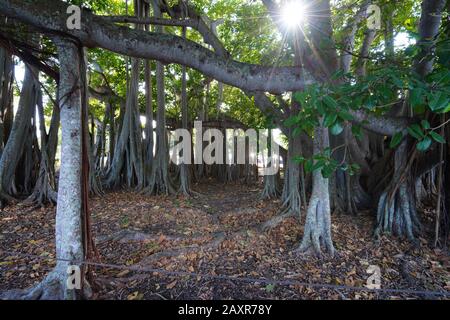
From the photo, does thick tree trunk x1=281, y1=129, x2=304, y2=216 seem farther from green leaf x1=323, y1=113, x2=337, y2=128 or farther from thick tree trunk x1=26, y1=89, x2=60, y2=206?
thick tree trunk x1=26, y1=89, x2=60, y2=206

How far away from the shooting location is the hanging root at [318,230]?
2.89m

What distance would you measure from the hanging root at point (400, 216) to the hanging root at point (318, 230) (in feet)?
2.76

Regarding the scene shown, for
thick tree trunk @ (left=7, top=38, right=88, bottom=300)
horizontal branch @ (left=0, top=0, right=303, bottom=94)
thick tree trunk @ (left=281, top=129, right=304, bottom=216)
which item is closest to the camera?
horizontal branch @ (left=0, top=0, right=303, bottom=94)

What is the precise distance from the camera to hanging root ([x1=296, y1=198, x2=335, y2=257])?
2.89 m

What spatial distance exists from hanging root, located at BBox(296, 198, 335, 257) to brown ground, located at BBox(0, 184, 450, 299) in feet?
0.47

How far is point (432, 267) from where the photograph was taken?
106 inches

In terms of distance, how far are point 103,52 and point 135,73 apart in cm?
166

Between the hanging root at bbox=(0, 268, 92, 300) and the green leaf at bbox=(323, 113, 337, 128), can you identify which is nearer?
the green leaf at bbox=(323, 113, 337, 128)

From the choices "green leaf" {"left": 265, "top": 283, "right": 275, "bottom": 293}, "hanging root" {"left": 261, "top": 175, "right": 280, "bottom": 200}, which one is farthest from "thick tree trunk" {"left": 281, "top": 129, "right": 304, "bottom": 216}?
"green leaf" {"left": 265, "top": 283, "right": 275, "bottom": 293}

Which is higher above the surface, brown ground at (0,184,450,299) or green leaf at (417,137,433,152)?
green leaf at (417,137,433,152)

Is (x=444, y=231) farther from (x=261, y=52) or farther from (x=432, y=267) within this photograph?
(x=261, y=52)

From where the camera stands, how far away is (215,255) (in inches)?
113

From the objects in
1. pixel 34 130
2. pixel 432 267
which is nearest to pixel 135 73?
pixel 34 130

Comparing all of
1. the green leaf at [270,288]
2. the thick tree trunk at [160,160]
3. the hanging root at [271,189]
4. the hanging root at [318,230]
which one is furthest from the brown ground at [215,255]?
the thick tree trunk at [160,160]
